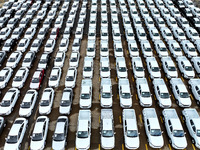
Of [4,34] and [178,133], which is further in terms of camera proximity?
[4,34]

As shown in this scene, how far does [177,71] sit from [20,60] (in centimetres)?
2436

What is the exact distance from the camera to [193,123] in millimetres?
18812

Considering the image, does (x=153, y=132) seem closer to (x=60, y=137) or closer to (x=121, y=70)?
(x=60, y=137)

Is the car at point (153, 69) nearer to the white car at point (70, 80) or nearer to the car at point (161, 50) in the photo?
the car at point (161, 50)

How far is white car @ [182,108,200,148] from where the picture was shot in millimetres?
18209

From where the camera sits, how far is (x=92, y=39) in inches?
1283

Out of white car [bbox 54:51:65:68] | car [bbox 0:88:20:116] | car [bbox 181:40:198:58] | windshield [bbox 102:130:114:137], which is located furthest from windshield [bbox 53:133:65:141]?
car [bbox 181:40:198:58]

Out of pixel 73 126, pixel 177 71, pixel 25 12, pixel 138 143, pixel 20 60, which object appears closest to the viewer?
pixel 138 143

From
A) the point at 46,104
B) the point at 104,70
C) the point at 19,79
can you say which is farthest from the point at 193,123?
the point at 19,79

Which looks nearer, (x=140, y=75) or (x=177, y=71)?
(x=140, y=75)

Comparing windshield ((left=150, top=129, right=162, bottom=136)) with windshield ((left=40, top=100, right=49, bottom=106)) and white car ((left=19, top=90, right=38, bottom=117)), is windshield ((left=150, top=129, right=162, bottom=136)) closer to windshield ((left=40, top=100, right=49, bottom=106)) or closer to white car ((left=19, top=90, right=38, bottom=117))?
windshield ((left=40, top=100, right=49, bottom=106))

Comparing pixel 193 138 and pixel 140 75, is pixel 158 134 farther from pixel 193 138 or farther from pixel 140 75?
pixel 140 75

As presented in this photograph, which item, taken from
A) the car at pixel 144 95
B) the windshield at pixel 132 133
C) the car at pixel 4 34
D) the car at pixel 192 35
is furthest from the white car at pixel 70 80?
the car at pixel 192 35

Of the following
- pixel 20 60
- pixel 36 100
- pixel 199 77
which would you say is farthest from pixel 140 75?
pixel 20 60
